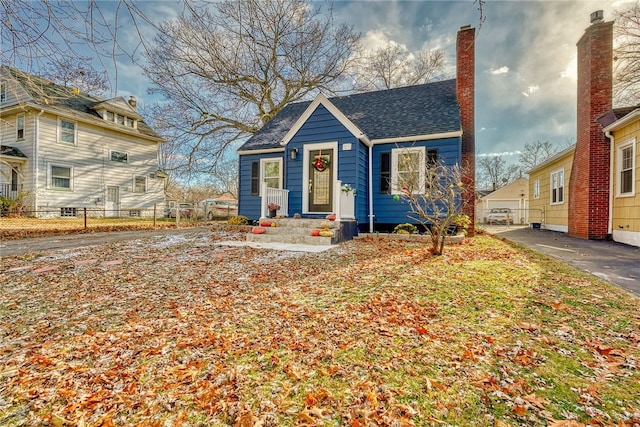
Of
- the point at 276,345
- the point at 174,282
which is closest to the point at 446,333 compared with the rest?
the point at 276,345

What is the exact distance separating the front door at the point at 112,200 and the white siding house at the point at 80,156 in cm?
5

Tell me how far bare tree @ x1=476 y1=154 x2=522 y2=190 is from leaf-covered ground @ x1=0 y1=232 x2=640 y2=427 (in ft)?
151

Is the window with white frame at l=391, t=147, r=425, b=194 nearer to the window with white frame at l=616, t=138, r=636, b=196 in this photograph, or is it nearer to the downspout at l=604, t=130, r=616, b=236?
the window with white frame at l=616, t=138, r=636, b=196

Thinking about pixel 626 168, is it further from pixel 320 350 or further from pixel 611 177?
pixel 320 350

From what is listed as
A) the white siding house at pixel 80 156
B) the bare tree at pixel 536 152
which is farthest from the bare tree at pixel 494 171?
the white siding house at pixel 80 156

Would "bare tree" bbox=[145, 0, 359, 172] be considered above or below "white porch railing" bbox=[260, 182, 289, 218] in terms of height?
above

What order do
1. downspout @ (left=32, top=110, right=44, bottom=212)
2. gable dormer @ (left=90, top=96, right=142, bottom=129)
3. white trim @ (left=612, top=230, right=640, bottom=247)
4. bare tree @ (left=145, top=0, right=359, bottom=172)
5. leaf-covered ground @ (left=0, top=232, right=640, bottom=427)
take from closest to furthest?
1. leaf-covered ground @ (left=0, top=232, right=640, bottom=427)
2. white trim @ (left=612, top=230, right=640, bottom=247)
3. downspout @ (left=32, top=110, right=44, bottom=212)
4. bare tree @ (left=145, top=0, right=359, bottom=172)
5. gable dormer @ (left=90, top=96, right=142, bottom=129)

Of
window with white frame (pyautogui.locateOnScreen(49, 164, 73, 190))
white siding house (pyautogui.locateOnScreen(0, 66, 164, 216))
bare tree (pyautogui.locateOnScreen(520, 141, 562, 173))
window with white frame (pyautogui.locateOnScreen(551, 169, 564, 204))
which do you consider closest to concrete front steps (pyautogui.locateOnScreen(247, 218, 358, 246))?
window with white frame (pyautogui.locateOnScreen(551, 169, 564, 204))

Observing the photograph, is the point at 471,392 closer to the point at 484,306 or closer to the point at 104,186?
the point at 484,306

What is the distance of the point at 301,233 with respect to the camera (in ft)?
27.5

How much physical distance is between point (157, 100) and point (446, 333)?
740 inches

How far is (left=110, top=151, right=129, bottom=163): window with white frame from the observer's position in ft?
59.5

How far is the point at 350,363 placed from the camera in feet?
7.27

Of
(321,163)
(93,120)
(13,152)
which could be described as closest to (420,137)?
(321,163)
